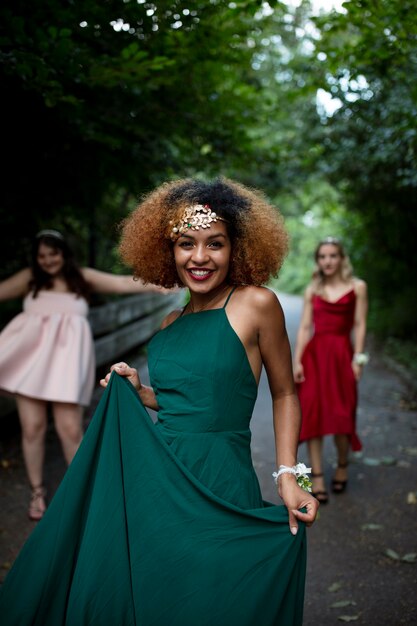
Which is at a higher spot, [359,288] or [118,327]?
[359,288]

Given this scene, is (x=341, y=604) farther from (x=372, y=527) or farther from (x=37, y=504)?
(x=37, y=504)

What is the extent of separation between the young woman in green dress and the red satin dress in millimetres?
3047

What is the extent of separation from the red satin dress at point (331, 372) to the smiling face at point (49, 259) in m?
2.42

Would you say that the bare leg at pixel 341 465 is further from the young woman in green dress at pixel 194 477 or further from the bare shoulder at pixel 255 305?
the bare shoulder at pixel 255 305

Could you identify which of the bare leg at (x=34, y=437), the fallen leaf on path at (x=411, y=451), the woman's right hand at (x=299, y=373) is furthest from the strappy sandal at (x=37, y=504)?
the fallen leaf on path at (x=411, y=451)

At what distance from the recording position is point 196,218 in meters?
2.40

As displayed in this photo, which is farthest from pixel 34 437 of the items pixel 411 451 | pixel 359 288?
pixel 411 451

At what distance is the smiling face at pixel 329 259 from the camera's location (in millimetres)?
5602

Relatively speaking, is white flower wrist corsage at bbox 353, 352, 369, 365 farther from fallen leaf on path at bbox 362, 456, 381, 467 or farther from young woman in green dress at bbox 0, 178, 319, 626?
young woman in green dress at bbox 0, 178, 319, 626

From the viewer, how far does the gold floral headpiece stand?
2.39 meters

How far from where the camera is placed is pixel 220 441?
2.27 meters

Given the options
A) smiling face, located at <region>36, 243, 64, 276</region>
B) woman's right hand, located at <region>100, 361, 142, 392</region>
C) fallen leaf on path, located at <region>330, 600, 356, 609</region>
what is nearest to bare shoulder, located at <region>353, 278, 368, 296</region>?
smiling face, located at <region>36, 243, 64, 276</region>

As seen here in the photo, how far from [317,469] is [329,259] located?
1923mm

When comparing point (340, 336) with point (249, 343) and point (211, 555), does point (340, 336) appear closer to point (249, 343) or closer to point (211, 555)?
point (249, 343)
